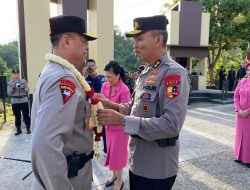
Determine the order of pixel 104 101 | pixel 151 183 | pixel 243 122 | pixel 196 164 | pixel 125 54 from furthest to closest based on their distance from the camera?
pixel 125 54 → pixel 243 122 → pixel 196 164 → pixel 104 101 → pixel 151 183

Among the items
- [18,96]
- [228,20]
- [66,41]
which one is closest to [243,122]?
[66,41]

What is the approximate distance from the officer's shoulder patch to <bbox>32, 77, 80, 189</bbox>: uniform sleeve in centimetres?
69

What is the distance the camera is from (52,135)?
1.31 metres

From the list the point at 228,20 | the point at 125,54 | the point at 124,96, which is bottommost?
the point at 124,96

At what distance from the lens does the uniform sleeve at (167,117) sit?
1.65 meters

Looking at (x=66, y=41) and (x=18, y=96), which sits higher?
(x=66, y=41)

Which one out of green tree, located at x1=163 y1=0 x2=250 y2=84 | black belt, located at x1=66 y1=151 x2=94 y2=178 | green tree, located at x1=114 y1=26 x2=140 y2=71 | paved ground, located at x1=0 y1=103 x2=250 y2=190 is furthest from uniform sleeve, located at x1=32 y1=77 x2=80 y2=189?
green tree, located at x1=114 y1=26 x2=140 y2=71

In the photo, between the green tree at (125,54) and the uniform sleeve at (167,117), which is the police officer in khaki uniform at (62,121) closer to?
the uniform sleeve at (167,117)

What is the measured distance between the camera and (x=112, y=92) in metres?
3.63

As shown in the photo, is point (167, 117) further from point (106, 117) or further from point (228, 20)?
point (228, 20)

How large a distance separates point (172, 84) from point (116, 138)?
6.04 feet

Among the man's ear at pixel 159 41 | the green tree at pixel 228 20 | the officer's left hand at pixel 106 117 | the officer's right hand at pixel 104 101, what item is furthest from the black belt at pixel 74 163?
the green tree at pixel 228 20

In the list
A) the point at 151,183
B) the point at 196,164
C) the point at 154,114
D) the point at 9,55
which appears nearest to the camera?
the point at 154,114

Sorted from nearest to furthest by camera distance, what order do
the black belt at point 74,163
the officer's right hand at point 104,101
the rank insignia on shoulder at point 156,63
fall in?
the black belt at point 74,163
the rank insignia on shoulder at point 156,63
the officer's right hand at point 104,101
